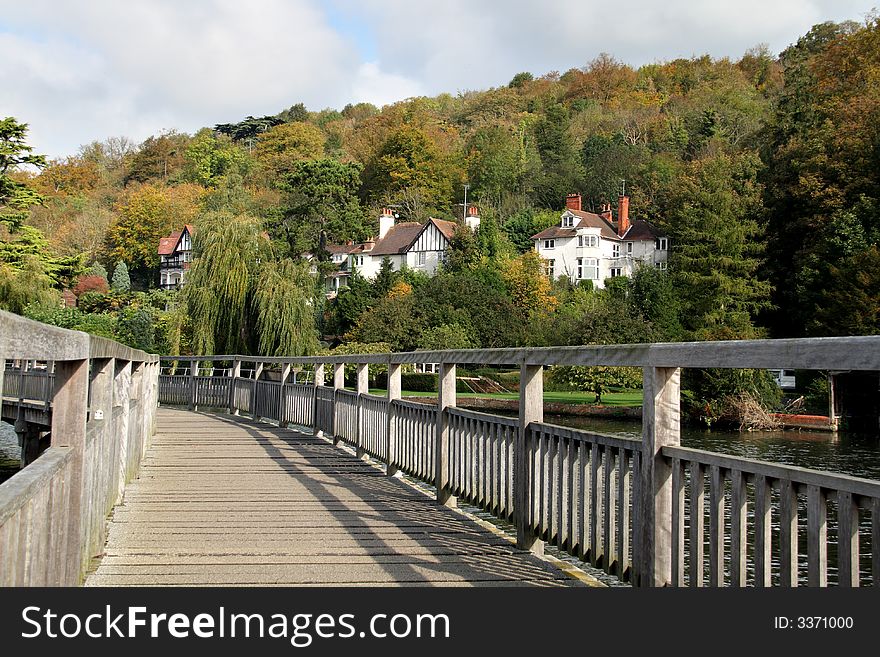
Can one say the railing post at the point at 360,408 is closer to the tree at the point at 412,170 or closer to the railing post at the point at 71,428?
the railing post at the point at 71,428

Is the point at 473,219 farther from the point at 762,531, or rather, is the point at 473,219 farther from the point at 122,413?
the point at 762,531

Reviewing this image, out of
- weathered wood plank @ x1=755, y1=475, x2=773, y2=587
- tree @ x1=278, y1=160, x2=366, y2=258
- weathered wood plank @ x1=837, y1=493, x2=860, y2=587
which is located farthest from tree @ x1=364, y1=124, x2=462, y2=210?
weathered wood plank @ x1=837, y1=493, x2=860, y2=587

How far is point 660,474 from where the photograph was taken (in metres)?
3.56

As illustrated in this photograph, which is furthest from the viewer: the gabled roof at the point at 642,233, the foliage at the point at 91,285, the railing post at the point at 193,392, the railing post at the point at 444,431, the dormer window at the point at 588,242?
the gabled roof at the point at 642,233

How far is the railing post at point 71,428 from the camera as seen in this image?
131 inches

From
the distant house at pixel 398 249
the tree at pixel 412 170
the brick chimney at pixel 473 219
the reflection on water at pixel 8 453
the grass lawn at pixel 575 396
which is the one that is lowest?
the reflection on water at pixel 8 453

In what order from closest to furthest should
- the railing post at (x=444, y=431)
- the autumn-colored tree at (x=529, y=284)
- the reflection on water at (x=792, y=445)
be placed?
the railing post at (x=444, y=431)
the reflection on water at (x=792, y=445)
the autumn-colored tree at (x=529, y=284)

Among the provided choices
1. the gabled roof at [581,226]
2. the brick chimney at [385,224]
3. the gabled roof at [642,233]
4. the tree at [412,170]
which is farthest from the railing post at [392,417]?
the tree at [412,170]

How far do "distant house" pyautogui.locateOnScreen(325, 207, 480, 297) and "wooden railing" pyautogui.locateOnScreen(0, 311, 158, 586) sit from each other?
69.4 meters

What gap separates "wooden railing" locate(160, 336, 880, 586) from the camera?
8.59 ft

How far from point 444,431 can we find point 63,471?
3863mm

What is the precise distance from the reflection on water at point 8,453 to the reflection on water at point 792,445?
14.1m

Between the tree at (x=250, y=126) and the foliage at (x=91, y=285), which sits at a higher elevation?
the tree at (x=250, y=126)

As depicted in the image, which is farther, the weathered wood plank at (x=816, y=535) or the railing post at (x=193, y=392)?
the railing post at (x=193, y=392)
